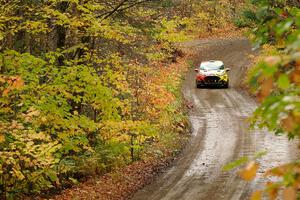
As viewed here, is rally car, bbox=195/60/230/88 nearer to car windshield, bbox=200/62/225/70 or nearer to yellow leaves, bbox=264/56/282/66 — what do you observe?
car windshield, bbox=200/62/225/70

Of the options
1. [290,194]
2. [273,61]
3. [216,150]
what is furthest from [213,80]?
[290,194]

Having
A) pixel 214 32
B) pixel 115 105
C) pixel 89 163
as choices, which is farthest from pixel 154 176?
pixel 214 32

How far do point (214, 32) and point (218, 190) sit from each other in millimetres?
39620

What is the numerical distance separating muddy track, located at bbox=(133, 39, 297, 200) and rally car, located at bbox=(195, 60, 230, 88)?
58 cm

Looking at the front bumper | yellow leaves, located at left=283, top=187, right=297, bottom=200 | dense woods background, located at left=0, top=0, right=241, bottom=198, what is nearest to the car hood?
the front bumper

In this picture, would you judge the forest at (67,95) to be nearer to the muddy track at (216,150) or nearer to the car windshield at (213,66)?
the muddy track at (216,150)

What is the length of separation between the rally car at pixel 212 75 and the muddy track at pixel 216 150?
0.58 m

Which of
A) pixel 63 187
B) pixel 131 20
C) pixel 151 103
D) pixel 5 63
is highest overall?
pixel 131 20

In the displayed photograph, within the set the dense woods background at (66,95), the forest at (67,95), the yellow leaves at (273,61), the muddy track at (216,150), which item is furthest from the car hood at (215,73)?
the yellow leaves at (273,61)

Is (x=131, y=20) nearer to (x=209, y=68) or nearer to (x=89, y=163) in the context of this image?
(x=89, y=163)

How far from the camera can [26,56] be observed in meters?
10.3

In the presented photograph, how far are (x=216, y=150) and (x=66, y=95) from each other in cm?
810

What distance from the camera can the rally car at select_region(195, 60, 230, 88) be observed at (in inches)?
1150

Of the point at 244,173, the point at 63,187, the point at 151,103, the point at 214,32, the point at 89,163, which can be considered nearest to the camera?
the point at 244,173
